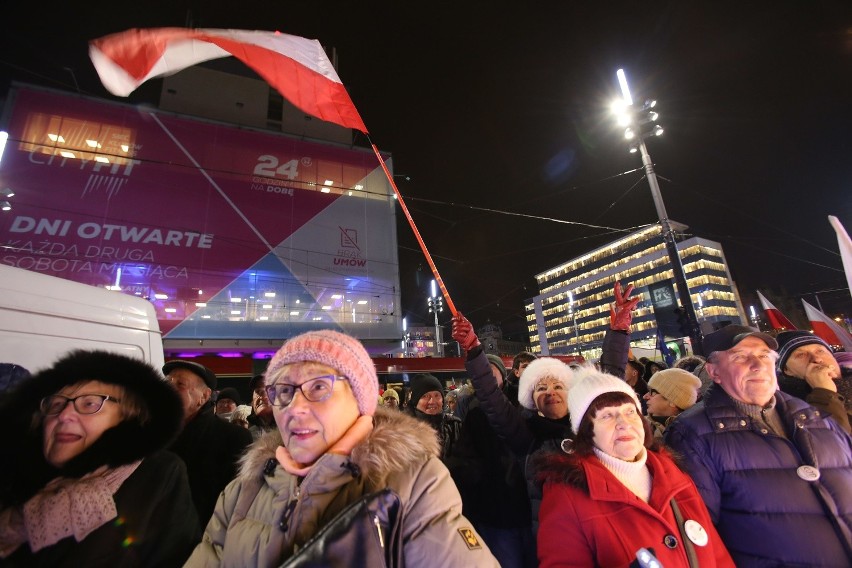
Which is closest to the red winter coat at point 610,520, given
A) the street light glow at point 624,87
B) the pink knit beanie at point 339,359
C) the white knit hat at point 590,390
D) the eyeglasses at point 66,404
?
the white knit hat at point 590,390

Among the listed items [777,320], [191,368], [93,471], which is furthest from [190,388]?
[777,320]

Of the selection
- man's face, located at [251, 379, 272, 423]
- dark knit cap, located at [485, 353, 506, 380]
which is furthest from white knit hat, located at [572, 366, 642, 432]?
man's face, located at [251, 379, 272, 423]

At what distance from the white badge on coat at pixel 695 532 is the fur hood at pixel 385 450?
1.28 meters

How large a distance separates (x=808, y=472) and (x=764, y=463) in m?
0.19

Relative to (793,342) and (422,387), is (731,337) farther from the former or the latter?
(422,387)

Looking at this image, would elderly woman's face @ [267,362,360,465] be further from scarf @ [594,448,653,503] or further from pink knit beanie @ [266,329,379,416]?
scarf @ [594,448,653,503]

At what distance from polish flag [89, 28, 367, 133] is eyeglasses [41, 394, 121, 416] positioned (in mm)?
2967

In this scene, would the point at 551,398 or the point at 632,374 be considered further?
the point at 632,374

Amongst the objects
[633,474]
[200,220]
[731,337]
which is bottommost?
[633,474]

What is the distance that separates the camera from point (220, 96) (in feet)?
75.4

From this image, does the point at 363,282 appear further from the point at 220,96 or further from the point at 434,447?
the point at 434,447

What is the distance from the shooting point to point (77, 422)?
1773 mm

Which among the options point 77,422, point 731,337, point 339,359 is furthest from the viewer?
point 731,337

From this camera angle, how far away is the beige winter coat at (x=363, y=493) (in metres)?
1.25
